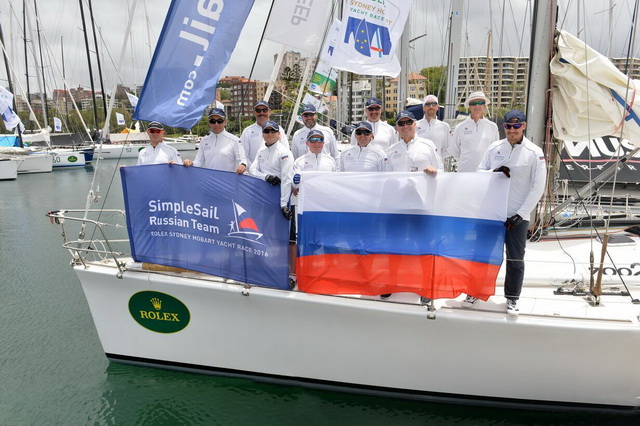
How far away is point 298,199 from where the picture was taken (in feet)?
15.9

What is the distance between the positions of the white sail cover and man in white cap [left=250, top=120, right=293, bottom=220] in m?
3.08

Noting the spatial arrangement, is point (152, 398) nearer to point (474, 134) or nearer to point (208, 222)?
point (208, 222)

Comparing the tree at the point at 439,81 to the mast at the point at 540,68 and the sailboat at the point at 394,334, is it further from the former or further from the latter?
the sailboat at the point at 394,334

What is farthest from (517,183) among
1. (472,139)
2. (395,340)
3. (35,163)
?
(35,163)

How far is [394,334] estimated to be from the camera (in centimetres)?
480

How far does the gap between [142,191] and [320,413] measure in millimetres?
3042

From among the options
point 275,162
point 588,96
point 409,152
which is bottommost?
point 275,162

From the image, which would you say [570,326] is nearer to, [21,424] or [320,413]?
[320,413]

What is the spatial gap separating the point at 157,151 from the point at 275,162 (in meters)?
1.55

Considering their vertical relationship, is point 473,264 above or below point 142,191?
below

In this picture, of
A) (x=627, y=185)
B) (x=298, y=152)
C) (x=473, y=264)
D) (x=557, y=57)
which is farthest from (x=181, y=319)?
(x=627, y=185)

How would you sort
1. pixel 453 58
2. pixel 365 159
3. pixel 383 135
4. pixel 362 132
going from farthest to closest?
pixel 453 58
pixel 383 135
pixel 365 159
pixel 362 132

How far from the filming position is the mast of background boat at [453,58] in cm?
859

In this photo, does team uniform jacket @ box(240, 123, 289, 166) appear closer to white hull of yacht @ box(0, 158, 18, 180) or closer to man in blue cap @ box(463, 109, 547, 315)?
man in blue cap @ box(463, 109, 547, 315)
